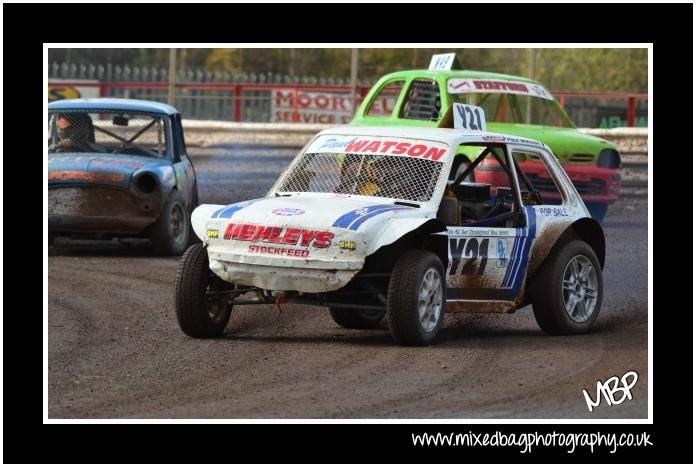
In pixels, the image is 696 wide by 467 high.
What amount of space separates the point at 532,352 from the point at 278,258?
1617 millimetres

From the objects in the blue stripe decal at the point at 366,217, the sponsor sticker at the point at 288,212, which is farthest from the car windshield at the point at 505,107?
the sponsor sticker at the point at 288,212

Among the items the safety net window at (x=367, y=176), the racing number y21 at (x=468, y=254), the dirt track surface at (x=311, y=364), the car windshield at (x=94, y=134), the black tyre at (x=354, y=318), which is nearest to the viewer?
the dirt track surface at (x=311, y=364)

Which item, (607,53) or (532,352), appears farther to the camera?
(607,53)

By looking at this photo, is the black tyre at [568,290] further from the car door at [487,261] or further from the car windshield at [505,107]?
the car windshield at [505,107]

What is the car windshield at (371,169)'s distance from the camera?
9.38 meters

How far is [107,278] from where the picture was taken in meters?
12.4

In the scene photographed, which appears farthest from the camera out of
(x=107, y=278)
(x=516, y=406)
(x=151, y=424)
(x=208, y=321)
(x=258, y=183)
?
(x=258, y=183)

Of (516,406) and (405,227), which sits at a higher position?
(405,227)

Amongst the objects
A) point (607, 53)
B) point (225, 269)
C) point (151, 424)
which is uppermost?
point (607, 53)

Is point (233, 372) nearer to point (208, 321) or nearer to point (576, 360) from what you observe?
point (208, 321)

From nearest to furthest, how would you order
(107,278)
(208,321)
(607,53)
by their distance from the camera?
(208,321) < (107,278) < (607,53)

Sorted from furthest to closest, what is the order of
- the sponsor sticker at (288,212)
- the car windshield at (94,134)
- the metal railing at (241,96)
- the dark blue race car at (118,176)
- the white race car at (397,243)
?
the metal railing at (241,96), the car windshield at (94,134), the dark blue race car at (118,176), the sponsor sticker at (288,212), the white race car at (397,243)

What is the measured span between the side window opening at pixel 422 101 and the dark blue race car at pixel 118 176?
237 cm

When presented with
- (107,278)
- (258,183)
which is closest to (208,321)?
(107,278)
